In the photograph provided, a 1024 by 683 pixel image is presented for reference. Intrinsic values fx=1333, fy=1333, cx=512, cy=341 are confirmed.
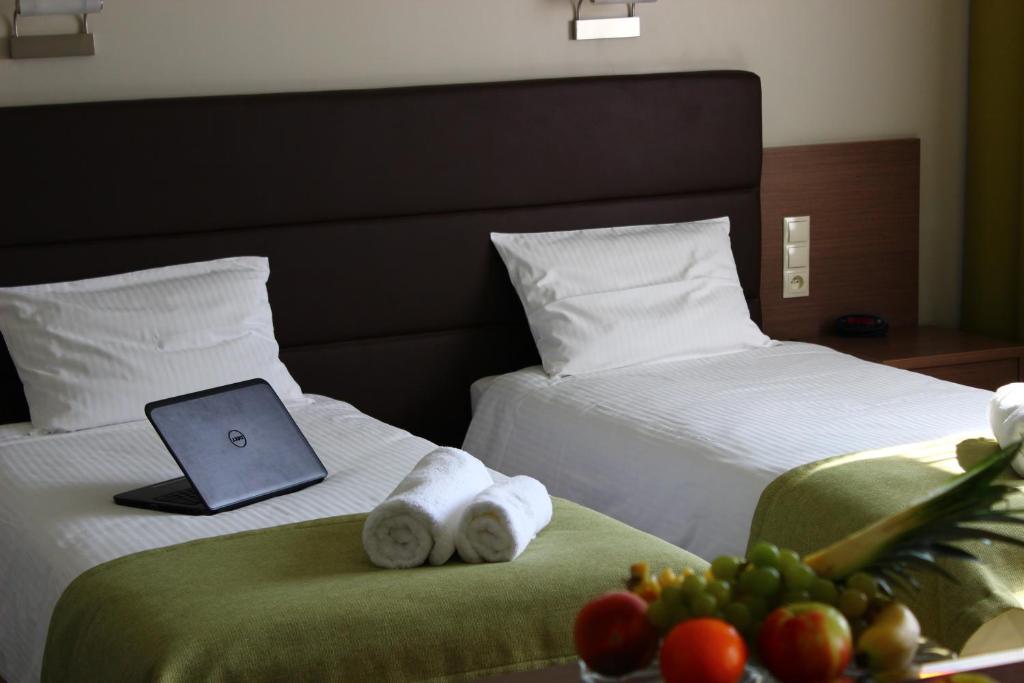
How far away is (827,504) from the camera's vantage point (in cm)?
221

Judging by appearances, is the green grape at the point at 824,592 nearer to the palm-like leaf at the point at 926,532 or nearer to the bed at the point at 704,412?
the palm-like leaf at the point at 926,532

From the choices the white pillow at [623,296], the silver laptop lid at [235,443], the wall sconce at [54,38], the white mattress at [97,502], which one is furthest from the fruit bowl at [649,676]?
the wall sconce at [54,38]

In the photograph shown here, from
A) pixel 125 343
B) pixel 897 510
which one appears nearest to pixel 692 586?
pixel 897 510

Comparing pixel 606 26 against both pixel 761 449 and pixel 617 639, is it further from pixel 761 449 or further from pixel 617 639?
pixel 617 639

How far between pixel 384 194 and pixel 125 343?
0.75 metres

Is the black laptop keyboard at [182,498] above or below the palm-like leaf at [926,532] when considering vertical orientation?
below

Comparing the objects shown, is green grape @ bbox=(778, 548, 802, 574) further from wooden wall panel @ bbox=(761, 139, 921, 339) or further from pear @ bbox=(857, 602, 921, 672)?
wooden wall panel @ bbox=(761, 139, 921, 339)

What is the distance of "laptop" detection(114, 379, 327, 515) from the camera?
7.29ft

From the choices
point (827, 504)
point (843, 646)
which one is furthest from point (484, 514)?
point (843, 646)

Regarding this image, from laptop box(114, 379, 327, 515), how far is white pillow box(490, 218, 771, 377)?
0.93 meters

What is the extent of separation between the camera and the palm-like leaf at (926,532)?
3.55 ft

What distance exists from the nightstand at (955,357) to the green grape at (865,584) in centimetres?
243

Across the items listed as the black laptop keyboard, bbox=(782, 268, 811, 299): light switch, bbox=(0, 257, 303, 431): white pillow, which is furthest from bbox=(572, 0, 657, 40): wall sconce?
the black laptop keyboard

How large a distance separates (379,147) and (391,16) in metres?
0.35
